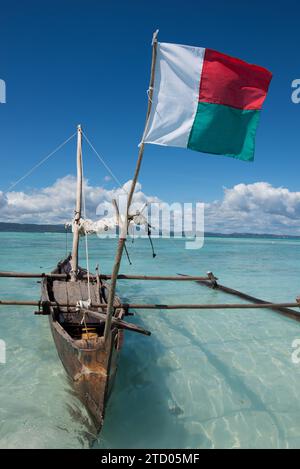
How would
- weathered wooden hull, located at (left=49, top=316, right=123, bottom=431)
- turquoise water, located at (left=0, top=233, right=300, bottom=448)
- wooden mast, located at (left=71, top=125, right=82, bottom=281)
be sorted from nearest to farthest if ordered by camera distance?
weathered wooden hull, located at (left=49, top=316, right=123, bottom=431)
turquoise water, located at (left=0, top=233, right=300, bottom=448)
wooden mast, located at (left=71, top=125, right=82, bottom=281)

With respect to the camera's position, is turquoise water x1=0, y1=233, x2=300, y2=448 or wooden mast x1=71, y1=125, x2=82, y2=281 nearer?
turquoise water x1=0, y1=233, x2=300, y2=448

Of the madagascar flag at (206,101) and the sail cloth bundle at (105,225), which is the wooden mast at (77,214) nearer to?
the sail cloth bundle at (105,225)

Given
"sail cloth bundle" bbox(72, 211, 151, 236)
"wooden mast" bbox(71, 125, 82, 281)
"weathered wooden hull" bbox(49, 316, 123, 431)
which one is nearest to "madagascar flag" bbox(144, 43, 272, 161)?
"sail cloth bundle" bbox(72, 211, 151, 236)

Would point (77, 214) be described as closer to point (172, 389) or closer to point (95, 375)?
point (172, 389)

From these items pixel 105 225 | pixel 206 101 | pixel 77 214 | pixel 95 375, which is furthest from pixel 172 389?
pixel 77 214

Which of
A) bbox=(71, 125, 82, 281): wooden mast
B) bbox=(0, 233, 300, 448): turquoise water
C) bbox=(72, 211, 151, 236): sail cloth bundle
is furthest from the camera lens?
bbox=(71, 125, 82, 281): wooden mast

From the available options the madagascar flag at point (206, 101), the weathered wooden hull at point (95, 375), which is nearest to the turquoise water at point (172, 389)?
the weathered wooden hull at point (95, 375)

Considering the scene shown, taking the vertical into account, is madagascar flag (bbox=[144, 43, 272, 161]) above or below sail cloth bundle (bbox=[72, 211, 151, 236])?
above

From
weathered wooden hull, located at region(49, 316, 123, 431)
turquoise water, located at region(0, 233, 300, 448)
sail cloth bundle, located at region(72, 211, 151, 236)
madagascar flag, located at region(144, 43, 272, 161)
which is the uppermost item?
madagascar flag, located at region(144, 43, 272, 161)

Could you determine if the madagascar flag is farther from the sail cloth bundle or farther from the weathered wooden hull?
the weathered wooden hull

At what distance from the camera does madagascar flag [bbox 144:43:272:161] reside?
3.84m

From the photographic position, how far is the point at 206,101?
403 centimetres

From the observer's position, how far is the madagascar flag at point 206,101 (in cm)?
384
